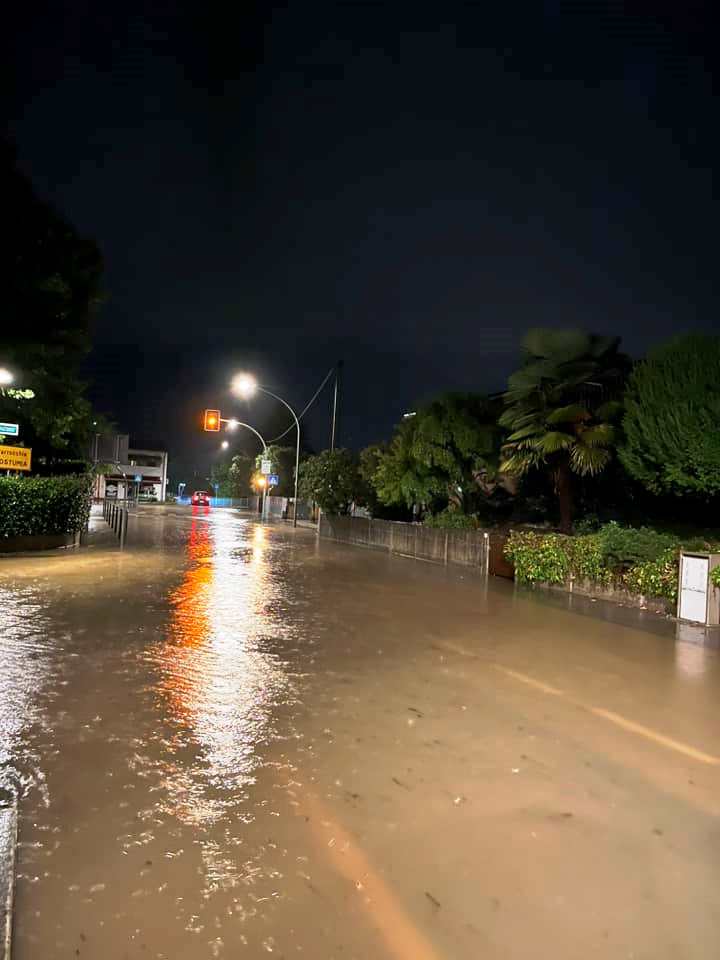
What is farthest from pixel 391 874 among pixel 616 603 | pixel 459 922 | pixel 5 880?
pixel 616 603

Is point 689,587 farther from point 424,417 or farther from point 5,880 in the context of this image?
point 424,417

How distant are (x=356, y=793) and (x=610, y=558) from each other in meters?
10.0

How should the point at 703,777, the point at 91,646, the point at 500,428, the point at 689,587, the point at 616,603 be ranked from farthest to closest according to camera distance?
the point at 500,428 < the point at 616,603 < the point at 689,587 < the point at 91,646 < the point at 703,777

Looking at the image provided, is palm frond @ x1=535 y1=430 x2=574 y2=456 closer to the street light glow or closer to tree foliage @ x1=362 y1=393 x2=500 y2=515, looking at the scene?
tree foliage @ x1=362 y1=393 x2=500 y2=515

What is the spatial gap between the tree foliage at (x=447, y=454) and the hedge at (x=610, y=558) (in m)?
5.28

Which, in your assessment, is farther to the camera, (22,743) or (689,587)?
(689,587)

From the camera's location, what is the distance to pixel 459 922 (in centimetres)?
281

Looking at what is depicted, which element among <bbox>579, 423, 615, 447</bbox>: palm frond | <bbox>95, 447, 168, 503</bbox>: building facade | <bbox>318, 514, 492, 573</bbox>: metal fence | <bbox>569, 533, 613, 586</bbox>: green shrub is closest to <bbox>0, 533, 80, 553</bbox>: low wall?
<bbox>318, 514, 492, 573</bbox>: metal fence

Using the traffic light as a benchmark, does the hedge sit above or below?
below

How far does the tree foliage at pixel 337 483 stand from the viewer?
31.9 meters

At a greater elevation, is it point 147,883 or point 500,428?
point 500,428

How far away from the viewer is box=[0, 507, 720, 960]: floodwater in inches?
109

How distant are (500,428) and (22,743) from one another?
17.9 meters

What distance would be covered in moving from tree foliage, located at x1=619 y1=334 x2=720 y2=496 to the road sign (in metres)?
16.1
